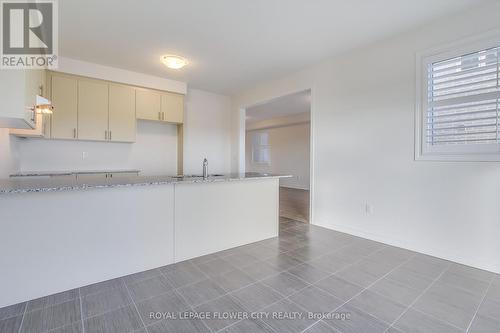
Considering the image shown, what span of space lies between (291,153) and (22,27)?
7873 millimetres

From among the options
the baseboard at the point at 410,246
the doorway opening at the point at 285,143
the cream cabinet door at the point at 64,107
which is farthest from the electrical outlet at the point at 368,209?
the cream cabinet door at the point at 64,107

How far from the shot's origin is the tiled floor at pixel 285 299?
5.13ft

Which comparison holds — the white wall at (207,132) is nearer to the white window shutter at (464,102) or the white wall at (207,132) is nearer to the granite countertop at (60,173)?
the granite countertop at (60,173)

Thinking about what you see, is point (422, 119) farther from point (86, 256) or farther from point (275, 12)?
point (86, 256)

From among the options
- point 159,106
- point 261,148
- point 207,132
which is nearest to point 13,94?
point 159,106

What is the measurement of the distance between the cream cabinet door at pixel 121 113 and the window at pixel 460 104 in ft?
14.5

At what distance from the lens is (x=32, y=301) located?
1799 millimetres

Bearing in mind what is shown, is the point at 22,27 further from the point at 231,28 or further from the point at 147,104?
the point at 147,104

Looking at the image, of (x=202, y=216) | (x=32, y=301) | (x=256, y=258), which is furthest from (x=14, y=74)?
(x=256, y=258)

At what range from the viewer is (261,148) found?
10.3 m

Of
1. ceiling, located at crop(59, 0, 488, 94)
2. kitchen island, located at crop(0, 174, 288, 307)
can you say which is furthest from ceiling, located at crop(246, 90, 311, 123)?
kitchen island, located at crop(0, 174, 288, 307)

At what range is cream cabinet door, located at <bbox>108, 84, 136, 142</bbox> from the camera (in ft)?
13.7

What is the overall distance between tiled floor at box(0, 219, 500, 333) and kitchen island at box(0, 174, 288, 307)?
132 millimetres

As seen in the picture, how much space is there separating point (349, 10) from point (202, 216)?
2.69 meters
